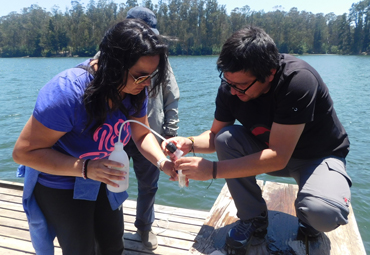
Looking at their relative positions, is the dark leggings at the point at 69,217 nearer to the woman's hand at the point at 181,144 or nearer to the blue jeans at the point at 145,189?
the woman's hand at the point at 181,144

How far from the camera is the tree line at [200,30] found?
70.1 meters

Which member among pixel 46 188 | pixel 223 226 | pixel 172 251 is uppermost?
pixel 46 188

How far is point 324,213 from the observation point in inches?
84.6

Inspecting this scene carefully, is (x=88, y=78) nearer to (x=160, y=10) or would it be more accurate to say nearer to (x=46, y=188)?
(x=46, y=188)

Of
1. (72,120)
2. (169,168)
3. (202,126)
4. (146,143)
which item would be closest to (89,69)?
(72,120)

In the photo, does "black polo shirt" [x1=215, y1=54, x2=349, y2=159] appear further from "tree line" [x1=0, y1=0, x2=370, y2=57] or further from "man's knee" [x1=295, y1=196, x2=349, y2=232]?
"tree line" [x1=0, y1=0, x2=370, y2=57]

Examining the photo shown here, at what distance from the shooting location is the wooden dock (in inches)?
94.0

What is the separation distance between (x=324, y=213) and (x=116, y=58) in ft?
5.53

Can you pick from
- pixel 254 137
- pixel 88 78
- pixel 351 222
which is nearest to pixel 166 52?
pixel 88 78

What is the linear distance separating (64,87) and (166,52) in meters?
0.66

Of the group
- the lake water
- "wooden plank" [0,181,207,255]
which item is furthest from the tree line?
"wooden plank" [0,181,207,255]

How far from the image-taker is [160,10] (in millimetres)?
78188

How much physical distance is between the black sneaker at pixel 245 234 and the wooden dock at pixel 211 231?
0.06 metres

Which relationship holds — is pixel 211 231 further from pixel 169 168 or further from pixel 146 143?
pixel 146 143
